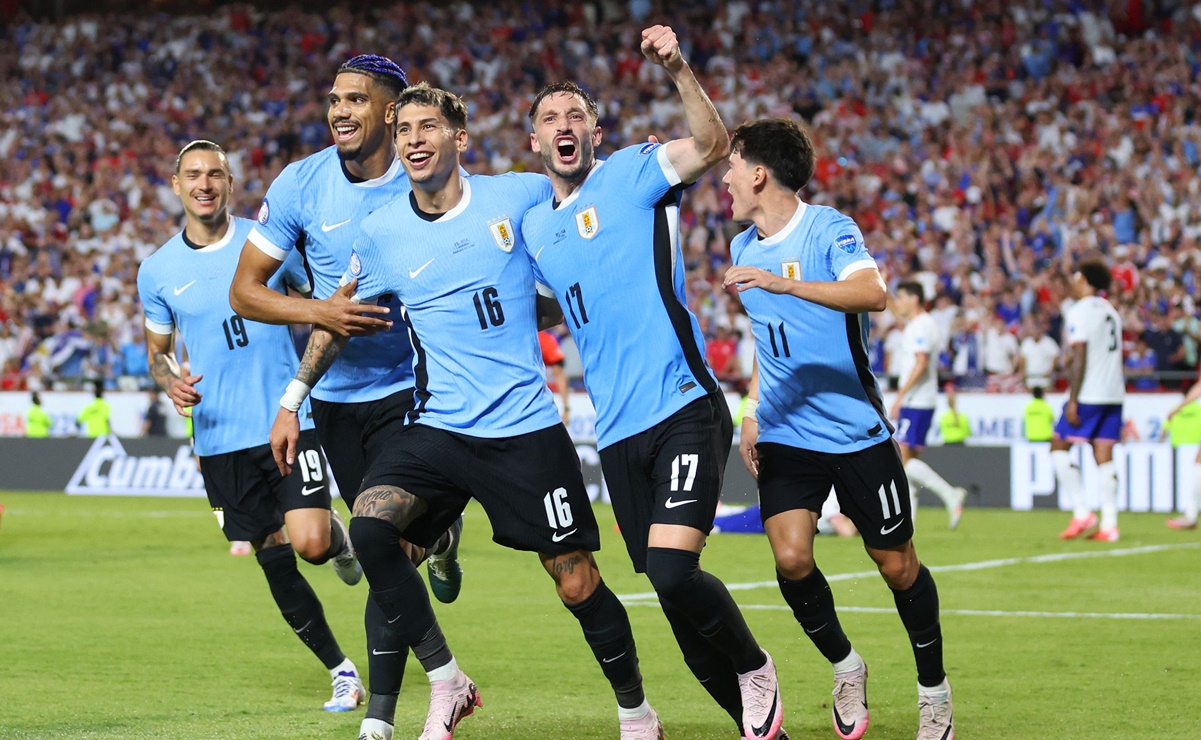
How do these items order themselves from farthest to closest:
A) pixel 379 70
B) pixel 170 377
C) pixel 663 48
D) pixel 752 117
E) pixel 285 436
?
pixel 752 117, pixel 170 377, pixel 379 70, pixel 285 436, pixel 663 48

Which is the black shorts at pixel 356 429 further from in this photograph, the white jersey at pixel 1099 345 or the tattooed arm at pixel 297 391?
the white jersey at pixel 1099 345

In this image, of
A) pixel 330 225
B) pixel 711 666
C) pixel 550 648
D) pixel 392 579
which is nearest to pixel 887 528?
pixel 711 666

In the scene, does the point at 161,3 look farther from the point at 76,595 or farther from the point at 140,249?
the point at 76,595

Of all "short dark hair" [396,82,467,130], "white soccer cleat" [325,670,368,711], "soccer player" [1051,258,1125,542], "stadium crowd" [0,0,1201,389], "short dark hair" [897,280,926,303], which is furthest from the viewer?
"stadium crowd" [0,0,1201,389]

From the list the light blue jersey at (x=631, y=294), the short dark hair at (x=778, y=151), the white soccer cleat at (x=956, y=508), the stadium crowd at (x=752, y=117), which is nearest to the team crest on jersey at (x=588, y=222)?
the light blue jersey at (x=631, y=294)

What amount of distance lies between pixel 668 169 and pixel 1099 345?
30.9 ft

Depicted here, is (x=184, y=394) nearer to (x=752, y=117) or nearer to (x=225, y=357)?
(x=225, y=357)

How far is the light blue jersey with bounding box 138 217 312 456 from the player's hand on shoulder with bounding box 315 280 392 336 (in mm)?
1517

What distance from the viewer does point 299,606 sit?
23.7 feet

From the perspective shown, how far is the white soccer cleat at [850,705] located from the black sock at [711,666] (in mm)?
427

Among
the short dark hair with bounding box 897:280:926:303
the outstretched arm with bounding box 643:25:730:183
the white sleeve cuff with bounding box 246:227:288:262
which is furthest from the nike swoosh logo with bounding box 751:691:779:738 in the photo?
the short dark hair with bounding box 897:280:926:303

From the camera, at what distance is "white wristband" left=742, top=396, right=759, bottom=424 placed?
20.9ft

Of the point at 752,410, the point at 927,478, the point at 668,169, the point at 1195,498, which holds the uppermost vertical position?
the point at 668,169

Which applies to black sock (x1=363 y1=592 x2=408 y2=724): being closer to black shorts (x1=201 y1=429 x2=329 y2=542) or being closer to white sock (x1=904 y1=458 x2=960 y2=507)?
black shorts (x1=201 y1=429 x2=329 y2=542)
